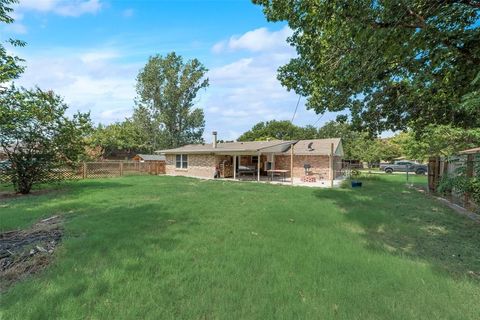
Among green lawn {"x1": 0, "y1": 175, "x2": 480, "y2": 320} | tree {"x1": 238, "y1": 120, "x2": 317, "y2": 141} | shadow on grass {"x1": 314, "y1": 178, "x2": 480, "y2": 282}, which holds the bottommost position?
shadow on grass {"x1": 314, "y1": 178, "x2": 480, "y2": 282}

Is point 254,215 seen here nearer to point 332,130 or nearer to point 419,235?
point 419,235

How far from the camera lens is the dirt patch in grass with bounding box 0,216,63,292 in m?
3.39

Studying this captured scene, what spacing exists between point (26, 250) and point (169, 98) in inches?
1211

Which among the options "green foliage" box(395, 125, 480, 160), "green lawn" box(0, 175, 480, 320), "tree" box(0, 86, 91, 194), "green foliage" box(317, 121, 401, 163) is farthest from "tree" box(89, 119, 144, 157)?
"green foliage" box(395, 125, 480, 160)

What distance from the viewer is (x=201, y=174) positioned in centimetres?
Result: 2162

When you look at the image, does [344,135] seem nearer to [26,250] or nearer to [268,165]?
[268,165]

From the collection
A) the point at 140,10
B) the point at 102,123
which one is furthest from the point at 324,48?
the point at 102,123

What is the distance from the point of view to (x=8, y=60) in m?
9.88

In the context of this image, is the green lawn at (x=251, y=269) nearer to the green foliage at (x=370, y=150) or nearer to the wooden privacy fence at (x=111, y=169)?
the wooden privacy fence at (x=111, y=169)

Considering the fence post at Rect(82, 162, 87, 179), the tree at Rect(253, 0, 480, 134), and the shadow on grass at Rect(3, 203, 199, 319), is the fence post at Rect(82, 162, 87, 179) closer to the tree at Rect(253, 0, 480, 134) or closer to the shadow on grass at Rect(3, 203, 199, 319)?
the shadow on grass at Rect(3, 203, 199, 319)

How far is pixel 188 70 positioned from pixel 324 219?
3146 cm

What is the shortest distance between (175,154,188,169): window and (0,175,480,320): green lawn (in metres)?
16.2

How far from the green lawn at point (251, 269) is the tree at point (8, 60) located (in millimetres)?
5505

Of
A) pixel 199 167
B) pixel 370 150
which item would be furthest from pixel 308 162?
pixel 370 150
